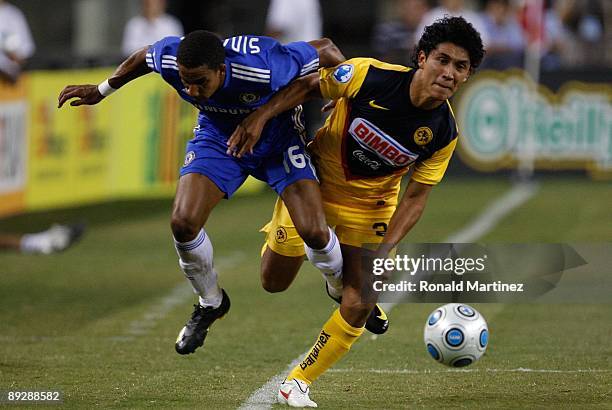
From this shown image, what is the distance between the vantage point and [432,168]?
653cm

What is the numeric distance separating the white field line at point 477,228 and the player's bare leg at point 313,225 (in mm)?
692

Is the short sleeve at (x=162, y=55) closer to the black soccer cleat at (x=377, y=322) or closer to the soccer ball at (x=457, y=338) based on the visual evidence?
the black soccer cleat at (x=377, y=322)

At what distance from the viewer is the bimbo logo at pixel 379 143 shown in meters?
6.54

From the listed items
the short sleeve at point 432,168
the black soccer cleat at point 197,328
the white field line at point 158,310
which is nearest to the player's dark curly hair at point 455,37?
the short sleeve at point 432,168

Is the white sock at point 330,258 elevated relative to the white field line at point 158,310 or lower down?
elevated

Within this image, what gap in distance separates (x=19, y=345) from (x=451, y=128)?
3.14 metres

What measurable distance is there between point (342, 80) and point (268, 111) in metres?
0.42

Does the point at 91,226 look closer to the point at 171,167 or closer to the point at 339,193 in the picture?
the point at 171,167

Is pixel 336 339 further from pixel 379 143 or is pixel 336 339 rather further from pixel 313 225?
pixel 379 143

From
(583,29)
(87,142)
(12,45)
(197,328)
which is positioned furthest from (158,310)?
(583,29)

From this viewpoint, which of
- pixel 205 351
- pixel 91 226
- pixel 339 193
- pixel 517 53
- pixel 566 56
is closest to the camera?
pixel 339 193

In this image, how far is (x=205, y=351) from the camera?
7660 mm

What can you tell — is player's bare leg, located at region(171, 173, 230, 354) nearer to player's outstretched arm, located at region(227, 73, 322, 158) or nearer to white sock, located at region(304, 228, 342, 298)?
player's outstretched arm, located at region(227, 73, 322, 158)

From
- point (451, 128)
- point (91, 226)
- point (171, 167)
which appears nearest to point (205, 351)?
point (451, 128)
